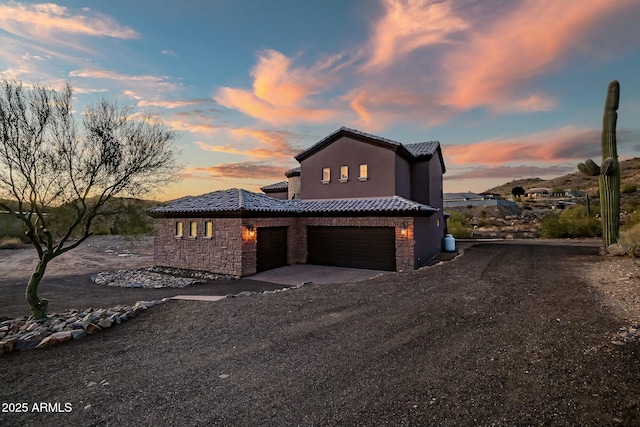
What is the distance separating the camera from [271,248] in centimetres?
1509

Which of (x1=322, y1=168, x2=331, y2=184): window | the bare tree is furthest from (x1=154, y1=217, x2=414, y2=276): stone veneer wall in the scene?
the bare tree

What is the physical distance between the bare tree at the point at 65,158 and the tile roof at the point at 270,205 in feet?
12.9

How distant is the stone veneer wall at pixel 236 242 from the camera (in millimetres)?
13500

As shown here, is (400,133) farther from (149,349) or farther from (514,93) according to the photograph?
(149,349)

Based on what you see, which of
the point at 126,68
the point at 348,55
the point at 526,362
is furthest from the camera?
the point at 348,55

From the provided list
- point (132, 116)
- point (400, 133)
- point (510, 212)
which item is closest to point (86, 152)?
point (132, 116)

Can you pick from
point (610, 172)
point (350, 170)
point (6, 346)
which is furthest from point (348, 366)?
point (610, 172)

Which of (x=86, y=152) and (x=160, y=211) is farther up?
(x=86, y=152)

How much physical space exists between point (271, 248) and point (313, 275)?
304 cm

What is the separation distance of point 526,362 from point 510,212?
167 feet

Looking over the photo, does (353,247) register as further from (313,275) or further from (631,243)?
(631,243)

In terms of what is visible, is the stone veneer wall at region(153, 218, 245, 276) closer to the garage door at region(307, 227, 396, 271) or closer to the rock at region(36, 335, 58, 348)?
the garage door at region(307, 227, 396, 271)

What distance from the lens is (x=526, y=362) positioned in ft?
14.2

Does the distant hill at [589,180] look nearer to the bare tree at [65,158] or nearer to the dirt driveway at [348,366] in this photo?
the dirt driveway at [348,366]
